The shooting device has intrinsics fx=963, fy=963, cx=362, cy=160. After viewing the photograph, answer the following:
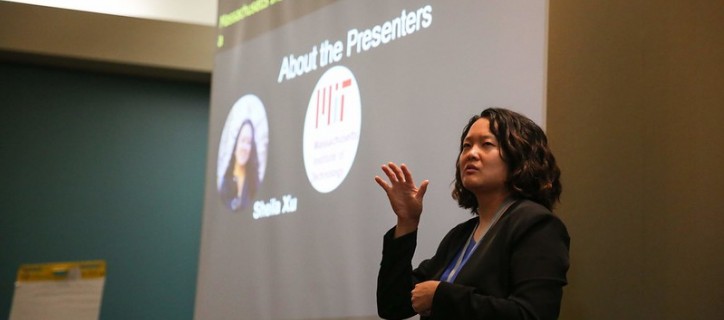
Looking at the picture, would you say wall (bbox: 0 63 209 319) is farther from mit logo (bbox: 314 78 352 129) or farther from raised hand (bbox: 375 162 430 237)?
raised hand (bbox: 375 162 430 237)

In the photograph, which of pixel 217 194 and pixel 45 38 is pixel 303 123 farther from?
pixel 45 38

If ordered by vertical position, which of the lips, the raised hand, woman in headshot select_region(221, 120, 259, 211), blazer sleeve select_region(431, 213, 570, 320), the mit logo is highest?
the mit logo

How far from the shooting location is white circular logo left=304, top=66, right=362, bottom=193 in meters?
3.43

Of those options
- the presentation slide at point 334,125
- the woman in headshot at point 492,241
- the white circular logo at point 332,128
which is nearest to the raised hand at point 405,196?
the woman in headshot at point 492,241

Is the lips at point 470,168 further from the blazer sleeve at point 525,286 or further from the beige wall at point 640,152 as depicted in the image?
the beige wall at point 640,152

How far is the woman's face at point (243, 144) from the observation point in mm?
4133

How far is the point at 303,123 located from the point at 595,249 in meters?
1.45

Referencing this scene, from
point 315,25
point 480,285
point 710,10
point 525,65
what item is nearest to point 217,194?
point 315,25

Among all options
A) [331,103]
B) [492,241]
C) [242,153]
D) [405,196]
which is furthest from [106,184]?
[492,241]

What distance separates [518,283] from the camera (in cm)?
187

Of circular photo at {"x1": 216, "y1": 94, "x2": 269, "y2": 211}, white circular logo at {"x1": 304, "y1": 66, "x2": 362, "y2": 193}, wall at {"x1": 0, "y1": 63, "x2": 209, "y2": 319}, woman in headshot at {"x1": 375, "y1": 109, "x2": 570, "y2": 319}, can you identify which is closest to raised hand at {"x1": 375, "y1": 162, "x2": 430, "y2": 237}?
A: woman in headshot at {"x1": 375, "y1": 109, "x2": 570, "y2": 319}

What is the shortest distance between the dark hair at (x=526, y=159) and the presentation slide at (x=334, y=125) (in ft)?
1.79

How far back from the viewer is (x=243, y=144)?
13.7 ft

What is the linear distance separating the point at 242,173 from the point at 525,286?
245 cm
